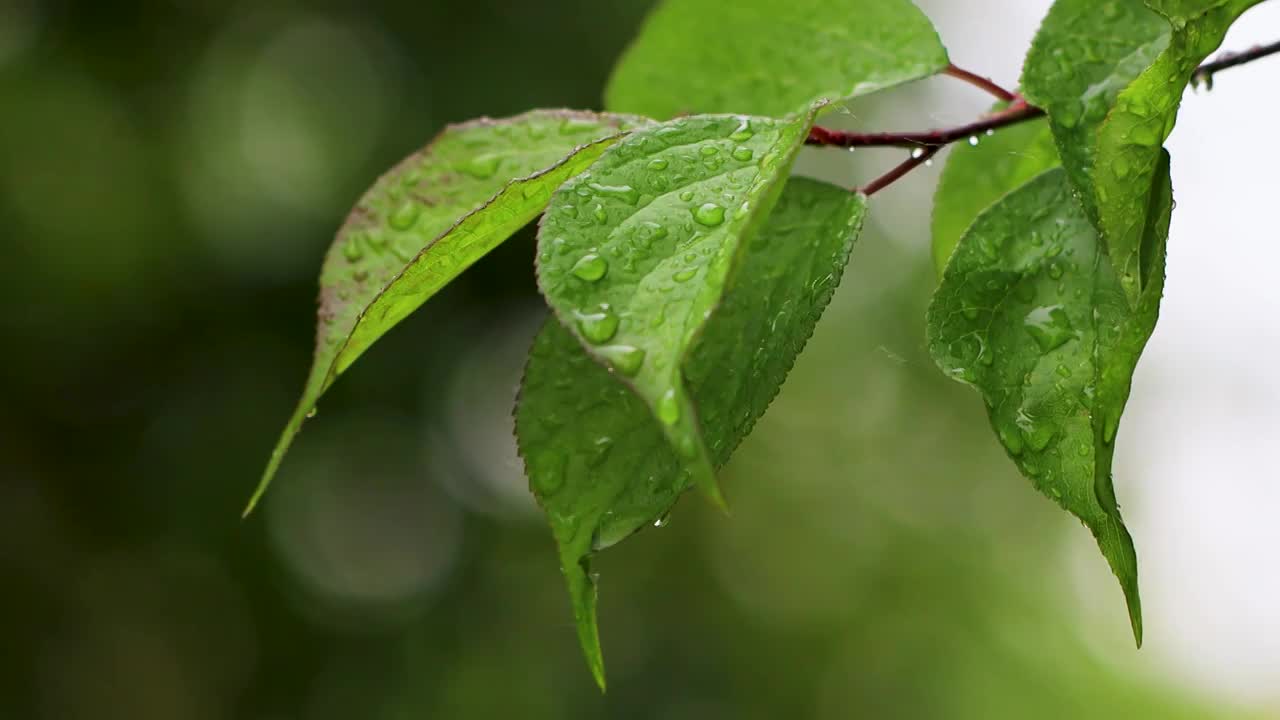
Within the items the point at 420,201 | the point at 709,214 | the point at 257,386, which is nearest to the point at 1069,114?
the point at 709,214

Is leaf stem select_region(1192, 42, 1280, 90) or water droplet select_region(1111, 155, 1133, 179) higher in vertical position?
water droplet select_region(1111, 155, 1133, 179)

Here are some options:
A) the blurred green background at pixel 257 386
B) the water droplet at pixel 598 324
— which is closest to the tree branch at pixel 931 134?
the water droplet at pixel 598 324

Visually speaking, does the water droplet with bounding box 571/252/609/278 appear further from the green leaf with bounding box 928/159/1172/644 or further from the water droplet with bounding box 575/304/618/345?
the green leaf with bounding box 928/159/1172/644

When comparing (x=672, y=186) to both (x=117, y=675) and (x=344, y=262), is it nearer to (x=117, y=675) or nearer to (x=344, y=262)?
(x=344, y=262)

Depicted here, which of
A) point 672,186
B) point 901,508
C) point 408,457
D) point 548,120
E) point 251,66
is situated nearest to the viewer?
point 672,186

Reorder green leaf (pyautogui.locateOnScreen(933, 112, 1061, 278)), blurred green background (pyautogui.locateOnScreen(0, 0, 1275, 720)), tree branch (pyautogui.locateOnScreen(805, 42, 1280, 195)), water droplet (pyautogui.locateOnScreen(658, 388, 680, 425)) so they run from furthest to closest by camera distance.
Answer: blurred green background (pyautogui.locateOnScreen(0, 0, 1275, 720)) → green leaf (pyautogui.locateOnScreen(933, 112, 1061, 278)) → tree branch (pyautogui.locateOnScreen(805, 42, 1280, 195)) → water droplet (pyautogui.locateOnScreen(658, 388, 680, 425))

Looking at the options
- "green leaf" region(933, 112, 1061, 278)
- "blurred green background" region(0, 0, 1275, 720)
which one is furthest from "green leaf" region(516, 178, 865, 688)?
"blurred green background" region(0, 0, 1275, 720)

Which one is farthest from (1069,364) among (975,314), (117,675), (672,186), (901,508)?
(901,508)
